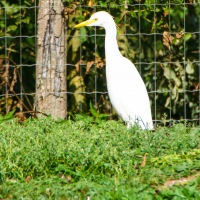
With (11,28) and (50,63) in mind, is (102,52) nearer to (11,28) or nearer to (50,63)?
(11,28)

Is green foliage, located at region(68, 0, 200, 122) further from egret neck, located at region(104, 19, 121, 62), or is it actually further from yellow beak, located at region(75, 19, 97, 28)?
egret neck, located at region(104, 19, 121, 62)

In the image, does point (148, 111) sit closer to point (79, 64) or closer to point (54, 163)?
point (79, 64)

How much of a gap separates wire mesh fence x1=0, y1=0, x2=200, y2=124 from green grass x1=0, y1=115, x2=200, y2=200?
2.31 metres

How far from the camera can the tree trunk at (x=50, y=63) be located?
9664 millimetres

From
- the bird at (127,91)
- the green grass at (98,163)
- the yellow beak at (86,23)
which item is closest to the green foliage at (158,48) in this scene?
the yellow beak at (86,23)

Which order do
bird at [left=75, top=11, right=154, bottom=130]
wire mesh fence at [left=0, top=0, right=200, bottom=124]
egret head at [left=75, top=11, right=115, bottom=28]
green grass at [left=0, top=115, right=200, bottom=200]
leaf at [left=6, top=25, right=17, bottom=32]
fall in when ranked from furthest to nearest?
1. leaf at [left=6, top=25, right=17, bottom=32]
2. wire mesh fence at [left=0, top=0, right=200, bottom=124]
3. egret head at [left=75, top=11, right=115, bottom=28]
4. bird at [left=75, top=11, right=154, bottom=130]
5. green grass at [left=0, top=115, right=200, bottom=200]

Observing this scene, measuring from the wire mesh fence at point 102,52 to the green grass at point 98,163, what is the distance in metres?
2.31

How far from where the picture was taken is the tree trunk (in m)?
9.66

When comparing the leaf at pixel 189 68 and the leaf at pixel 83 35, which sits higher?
the leaf at pixel 83 35

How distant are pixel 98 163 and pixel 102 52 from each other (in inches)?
206

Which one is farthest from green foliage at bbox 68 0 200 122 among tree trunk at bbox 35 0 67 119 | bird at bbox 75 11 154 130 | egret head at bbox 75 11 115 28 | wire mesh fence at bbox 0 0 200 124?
bird at bbox 75 11 154 130

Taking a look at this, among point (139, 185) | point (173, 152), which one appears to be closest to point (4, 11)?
→ point (173, 152)

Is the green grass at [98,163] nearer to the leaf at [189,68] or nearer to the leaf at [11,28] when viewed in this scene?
the leaf at [11,28]

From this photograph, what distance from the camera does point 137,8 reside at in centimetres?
1038
